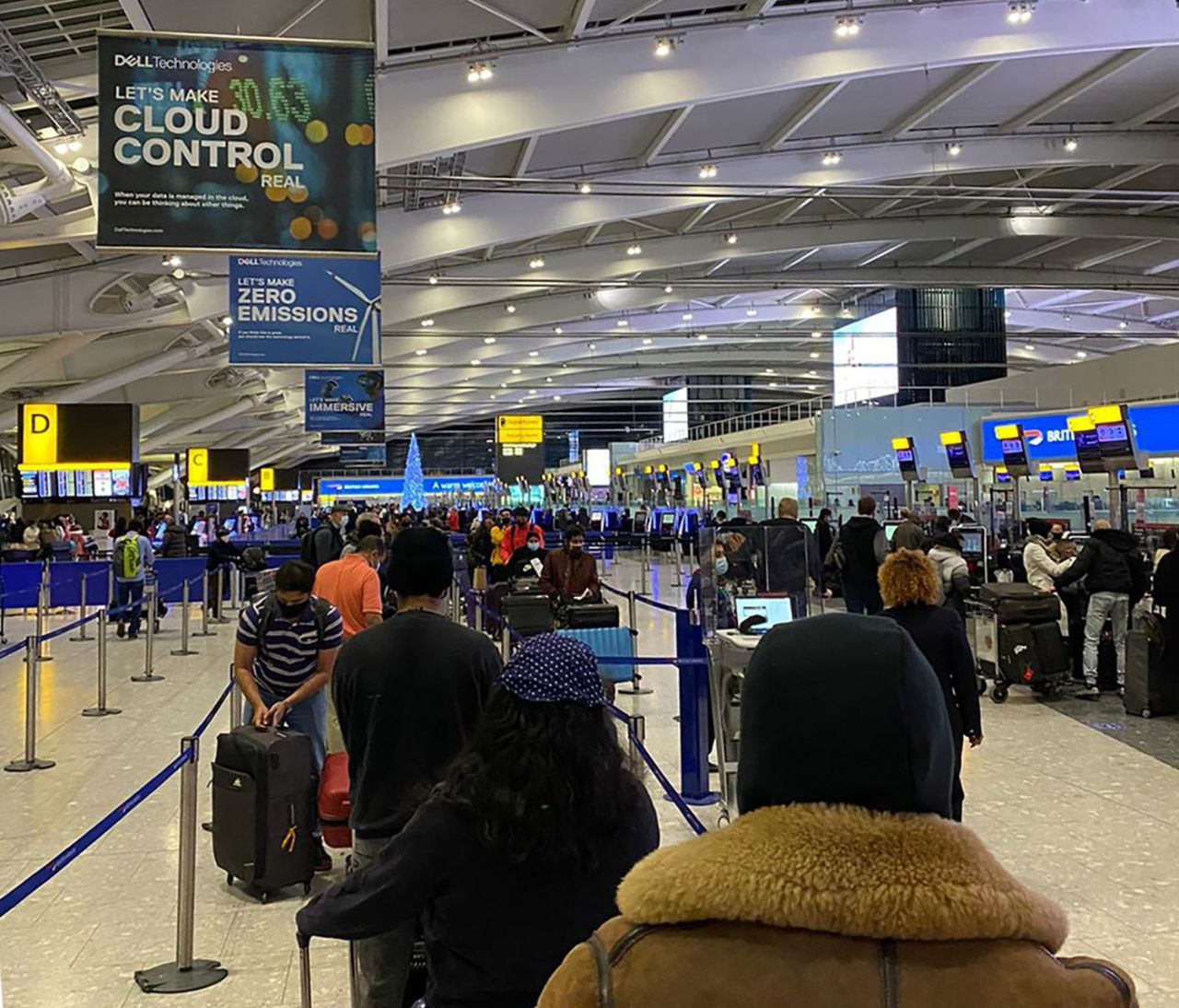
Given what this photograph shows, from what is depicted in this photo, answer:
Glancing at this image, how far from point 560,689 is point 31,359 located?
25.5 m

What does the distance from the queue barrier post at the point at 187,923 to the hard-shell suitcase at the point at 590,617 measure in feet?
16.2

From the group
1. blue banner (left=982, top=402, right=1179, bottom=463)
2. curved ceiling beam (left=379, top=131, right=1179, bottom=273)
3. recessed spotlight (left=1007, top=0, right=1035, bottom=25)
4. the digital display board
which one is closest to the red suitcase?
recessed spotlight (left=1007, top=0, right=1035, bottom=25)

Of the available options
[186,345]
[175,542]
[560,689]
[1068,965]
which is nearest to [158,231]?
[560,689]

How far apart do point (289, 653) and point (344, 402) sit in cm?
1517

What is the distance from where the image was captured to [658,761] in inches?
310

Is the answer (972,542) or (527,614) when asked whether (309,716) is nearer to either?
(527,614)

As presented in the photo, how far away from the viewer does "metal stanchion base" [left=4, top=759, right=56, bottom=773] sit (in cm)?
776

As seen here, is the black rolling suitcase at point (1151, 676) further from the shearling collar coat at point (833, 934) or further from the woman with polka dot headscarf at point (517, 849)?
the shearling collar coat at point (833, 934)

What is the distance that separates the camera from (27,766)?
7812 mm

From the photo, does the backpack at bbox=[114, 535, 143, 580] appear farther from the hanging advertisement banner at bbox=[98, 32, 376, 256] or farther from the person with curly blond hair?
the person with curly blond hair

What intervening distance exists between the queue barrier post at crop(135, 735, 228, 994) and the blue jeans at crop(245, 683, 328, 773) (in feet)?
3.49

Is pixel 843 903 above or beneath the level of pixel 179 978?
above

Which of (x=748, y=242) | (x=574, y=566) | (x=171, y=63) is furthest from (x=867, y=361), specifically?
(x=171, y=63)

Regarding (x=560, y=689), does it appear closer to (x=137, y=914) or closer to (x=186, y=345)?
(x=137, y=914)
